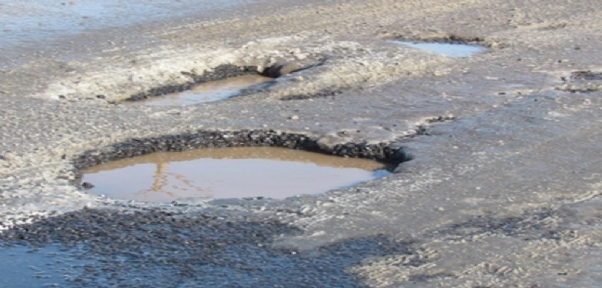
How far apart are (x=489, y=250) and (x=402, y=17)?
7.38m

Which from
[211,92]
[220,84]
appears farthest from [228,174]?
[220,84]

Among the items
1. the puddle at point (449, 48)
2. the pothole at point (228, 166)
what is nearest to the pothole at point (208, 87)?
the pothole at point (228, 166)

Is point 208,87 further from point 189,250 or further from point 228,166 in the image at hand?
point 189,250

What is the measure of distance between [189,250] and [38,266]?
82cm

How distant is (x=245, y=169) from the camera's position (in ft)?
23.9

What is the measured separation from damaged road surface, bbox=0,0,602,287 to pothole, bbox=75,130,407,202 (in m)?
0.03

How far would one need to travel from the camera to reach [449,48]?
1114 cm

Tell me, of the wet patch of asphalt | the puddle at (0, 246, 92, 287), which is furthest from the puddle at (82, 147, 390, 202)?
the puddle at (0, 246, 92, 287)

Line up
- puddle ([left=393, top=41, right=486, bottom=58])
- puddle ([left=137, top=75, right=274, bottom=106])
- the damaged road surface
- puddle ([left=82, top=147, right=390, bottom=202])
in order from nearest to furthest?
the damaged road surface → puddle ([left=82, top=147, right=390, bottom=202]) → puddle ([left=137, top=75, right=274, bottom=106]) → puddle ([left=393, top=41, right=486, bottom=58])

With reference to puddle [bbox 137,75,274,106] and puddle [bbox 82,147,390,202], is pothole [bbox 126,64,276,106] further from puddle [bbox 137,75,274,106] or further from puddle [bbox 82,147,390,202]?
puddle [bbox 82,147,390,202]

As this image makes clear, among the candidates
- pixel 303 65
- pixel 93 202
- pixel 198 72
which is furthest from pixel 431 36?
pixel 93 202

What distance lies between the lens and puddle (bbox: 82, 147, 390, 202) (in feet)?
22.3

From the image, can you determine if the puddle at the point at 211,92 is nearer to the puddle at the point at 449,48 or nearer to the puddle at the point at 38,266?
the puddle at the point at 449,48

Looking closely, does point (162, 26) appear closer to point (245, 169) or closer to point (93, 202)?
point (245, 169)
